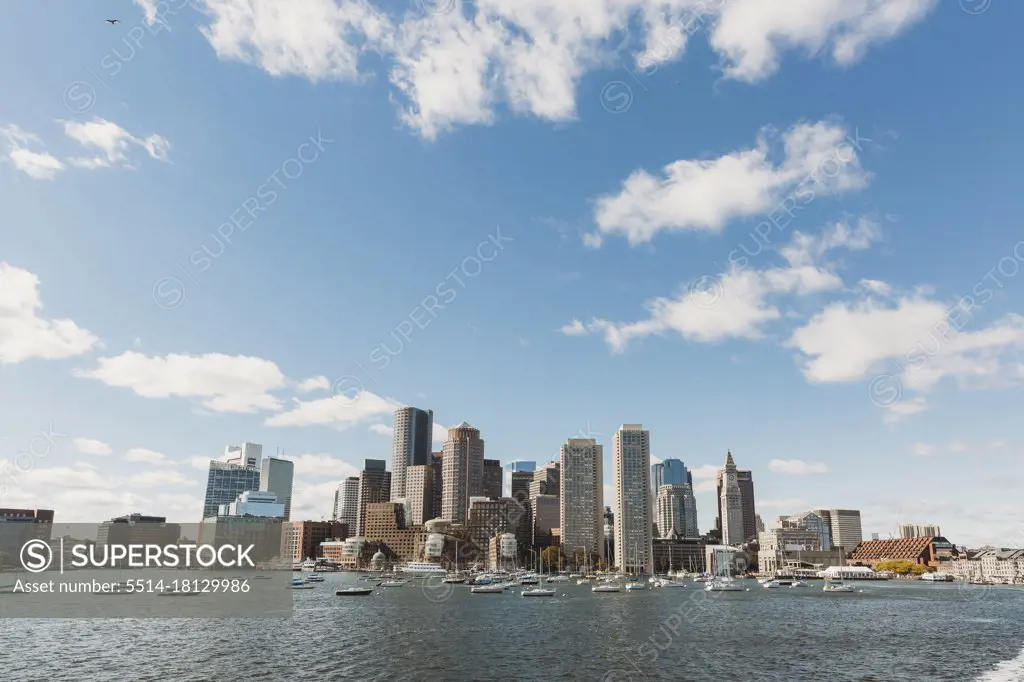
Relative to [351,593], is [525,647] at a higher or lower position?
higher

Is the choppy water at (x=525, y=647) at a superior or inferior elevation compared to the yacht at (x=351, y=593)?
superior

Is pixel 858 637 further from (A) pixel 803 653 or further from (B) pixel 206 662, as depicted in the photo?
(B) pixel 206 662

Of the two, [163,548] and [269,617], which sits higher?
[163,548]

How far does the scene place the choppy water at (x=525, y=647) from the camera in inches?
2756

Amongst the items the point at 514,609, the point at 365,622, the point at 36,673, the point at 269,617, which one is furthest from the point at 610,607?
the point at 36,673

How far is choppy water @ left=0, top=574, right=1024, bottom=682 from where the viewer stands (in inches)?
2756

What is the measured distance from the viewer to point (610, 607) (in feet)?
511

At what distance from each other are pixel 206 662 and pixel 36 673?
15440mm

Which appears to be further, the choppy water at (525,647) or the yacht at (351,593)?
the yacht at (351,593)

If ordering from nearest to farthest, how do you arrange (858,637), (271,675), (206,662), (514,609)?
(271,675), (206,662), (858,637), (514,609)

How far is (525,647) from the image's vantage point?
285 feet

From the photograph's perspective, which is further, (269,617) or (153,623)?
(269,617)

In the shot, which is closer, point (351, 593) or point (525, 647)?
point (525, 647)

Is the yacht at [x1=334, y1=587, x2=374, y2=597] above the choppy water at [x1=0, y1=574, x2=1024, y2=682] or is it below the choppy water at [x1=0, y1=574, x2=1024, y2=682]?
below
